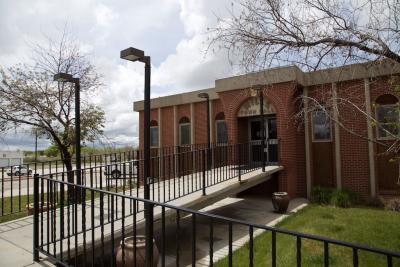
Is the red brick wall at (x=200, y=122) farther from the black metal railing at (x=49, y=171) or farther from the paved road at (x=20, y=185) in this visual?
the paved road at (x=20, y=185)

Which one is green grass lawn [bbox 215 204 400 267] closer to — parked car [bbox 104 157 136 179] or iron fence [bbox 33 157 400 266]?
iron fence [bbox 33 157 400 266]

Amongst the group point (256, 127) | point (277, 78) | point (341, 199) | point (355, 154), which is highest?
point (277, 78)

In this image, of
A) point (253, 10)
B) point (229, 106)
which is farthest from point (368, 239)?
point (229, 106)

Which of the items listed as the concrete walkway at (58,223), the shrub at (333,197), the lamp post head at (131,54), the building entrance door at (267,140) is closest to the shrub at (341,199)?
the shrub at (333,197)

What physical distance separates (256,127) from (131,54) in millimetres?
8993

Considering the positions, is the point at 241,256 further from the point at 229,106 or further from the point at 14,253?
the point at 229,106

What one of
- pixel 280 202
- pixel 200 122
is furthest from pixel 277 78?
pixel 200 122

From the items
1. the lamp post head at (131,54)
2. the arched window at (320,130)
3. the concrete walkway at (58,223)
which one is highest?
the lamp post head at (131,54)

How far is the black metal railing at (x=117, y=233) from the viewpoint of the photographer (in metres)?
2.24

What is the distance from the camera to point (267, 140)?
1202cm

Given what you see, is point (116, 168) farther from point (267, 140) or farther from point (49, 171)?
point (267, 140)

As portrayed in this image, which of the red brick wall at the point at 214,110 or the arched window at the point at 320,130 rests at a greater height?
the red brick wall at the point at 214,110

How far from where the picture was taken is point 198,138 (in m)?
14.8

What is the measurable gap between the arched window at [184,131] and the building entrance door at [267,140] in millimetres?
3833
